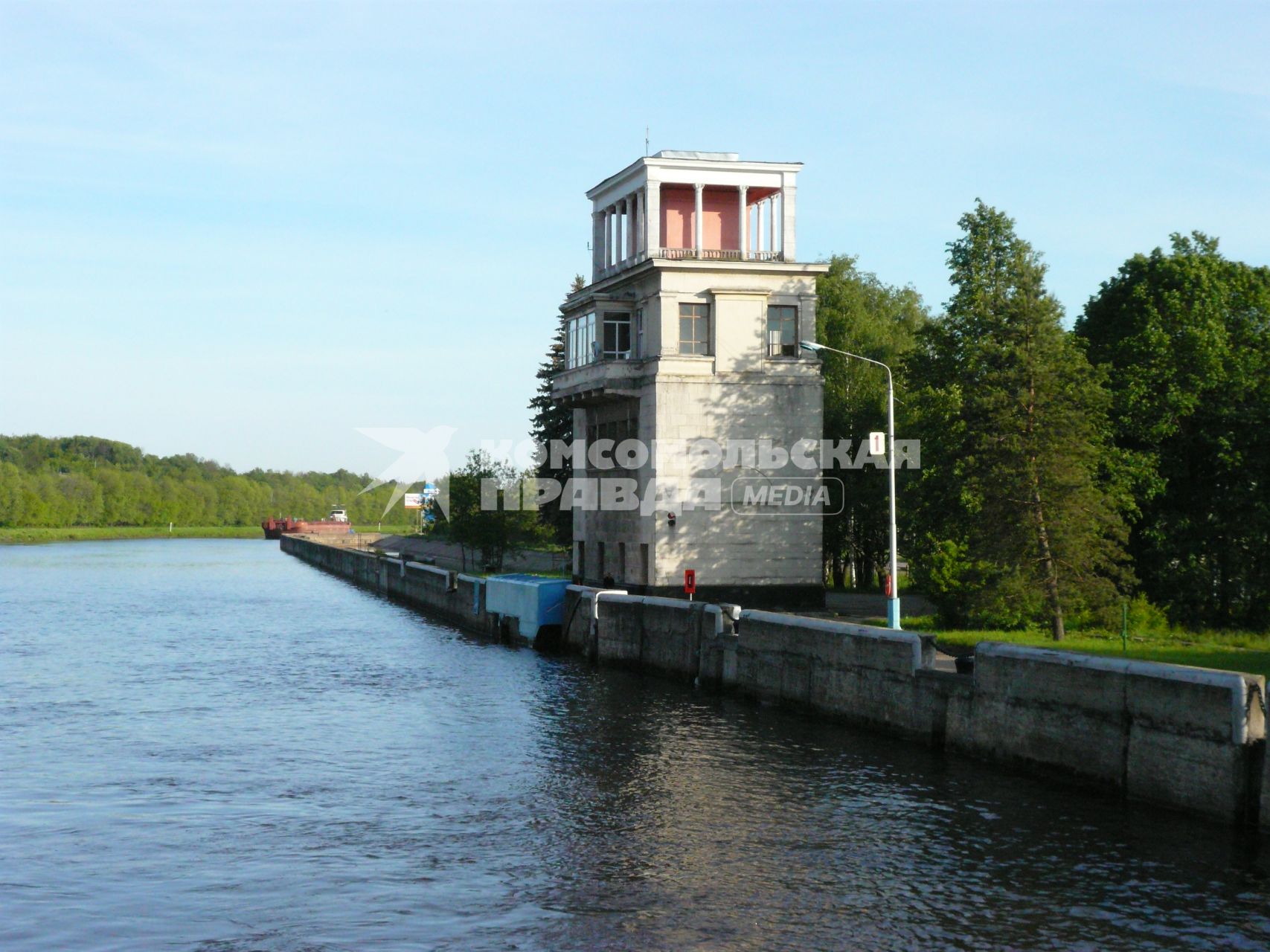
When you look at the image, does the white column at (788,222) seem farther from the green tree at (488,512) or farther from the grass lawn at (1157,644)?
the green tree at (488,512)

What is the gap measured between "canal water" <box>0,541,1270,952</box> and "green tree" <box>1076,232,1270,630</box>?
17.3 meters

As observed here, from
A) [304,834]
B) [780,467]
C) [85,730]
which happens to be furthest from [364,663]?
[304,834]

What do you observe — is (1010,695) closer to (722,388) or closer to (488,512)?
(722,388)

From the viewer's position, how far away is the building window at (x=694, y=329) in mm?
50344

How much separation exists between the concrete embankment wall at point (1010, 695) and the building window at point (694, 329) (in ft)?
46.7

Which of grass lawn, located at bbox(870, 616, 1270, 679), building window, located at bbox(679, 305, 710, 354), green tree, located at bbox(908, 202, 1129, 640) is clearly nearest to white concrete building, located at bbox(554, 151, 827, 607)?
building window, located at bbox(679, 305, 710, 354)

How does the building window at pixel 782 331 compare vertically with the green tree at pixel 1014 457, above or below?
above

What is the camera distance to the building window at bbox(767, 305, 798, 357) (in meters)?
51.0

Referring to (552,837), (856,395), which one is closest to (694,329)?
(856,395)

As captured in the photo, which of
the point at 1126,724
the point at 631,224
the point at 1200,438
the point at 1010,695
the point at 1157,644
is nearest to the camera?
the point at 1126,724

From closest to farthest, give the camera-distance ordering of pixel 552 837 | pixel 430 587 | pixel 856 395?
pixel 552 837
pixel 856 395
pixel 430 587

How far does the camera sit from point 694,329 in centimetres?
5044

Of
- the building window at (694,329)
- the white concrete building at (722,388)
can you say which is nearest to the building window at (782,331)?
the white concrete building at (722,388)

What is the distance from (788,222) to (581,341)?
34.0 ft
